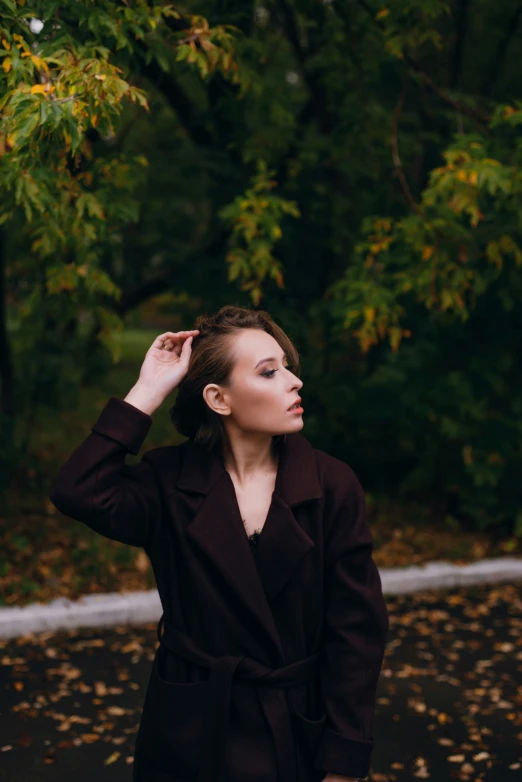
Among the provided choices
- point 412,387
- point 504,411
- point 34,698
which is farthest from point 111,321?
point 504,411

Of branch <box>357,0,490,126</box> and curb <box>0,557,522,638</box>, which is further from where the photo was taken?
branch <box>357,0,490,126</box>

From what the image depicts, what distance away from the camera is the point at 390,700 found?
4949 millimetres

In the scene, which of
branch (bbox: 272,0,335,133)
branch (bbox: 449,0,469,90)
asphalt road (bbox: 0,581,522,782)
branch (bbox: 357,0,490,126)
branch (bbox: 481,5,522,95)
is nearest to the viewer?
asphalt road (bbox: 0,581,522,782)

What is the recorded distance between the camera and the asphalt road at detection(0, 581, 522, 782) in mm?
4211

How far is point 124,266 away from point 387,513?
394cm

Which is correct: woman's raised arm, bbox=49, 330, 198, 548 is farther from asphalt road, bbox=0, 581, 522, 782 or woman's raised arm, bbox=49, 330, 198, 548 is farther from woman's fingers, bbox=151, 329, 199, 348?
asphalt road, bbox=0, 581, 522, 782

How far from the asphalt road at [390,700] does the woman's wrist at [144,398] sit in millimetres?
2419

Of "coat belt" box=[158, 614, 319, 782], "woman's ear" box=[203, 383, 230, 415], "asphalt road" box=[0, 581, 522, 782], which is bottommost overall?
"asphalt road" box=[0, 581, 522, 782]

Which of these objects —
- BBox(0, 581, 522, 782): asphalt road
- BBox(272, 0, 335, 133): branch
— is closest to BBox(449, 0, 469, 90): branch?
BBox(272, 0, 335, 133): branch

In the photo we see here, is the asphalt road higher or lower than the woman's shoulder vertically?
lower

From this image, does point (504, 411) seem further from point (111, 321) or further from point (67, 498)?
A: point (67, 498)

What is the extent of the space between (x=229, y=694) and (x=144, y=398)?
773mm

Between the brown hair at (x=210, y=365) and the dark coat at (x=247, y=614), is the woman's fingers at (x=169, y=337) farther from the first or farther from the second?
the dark coat at (x=247, y=614)

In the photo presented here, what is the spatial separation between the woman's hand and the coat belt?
61cm
